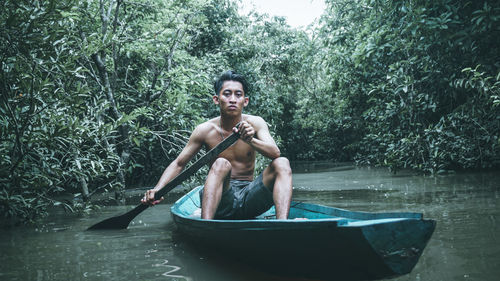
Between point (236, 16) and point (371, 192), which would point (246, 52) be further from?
point (371, 192)

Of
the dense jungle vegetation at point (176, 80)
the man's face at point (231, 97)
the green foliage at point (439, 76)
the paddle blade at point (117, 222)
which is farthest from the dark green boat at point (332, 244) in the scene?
the green foliage at point (439, 76)

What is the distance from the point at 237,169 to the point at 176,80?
3903 millimetres

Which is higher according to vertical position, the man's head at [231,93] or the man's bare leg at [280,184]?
the man's head at [231,93]

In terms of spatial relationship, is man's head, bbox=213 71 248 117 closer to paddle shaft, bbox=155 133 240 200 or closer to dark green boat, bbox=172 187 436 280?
paddle shaft, bbox=155 133 240 200

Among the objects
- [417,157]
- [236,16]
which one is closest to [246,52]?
[236,16]

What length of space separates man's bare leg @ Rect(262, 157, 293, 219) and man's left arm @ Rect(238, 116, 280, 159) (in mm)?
119

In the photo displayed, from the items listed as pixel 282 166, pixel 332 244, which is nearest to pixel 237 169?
pixel 282 166

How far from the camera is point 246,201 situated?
→ 11.2 feet

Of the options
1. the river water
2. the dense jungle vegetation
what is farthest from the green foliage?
the river water

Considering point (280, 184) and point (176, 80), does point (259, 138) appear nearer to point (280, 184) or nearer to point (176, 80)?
point (280, 184)

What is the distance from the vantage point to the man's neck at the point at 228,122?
366 cm

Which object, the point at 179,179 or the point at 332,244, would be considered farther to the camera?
the point at 179,179

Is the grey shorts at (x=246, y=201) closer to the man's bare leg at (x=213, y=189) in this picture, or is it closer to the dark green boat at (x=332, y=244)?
the man's bare leg at (x=213, y=189)

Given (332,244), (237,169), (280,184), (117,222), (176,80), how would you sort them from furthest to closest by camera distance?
(176,80) → (117,222) → (237,169) → (280,184) → (332,244)
